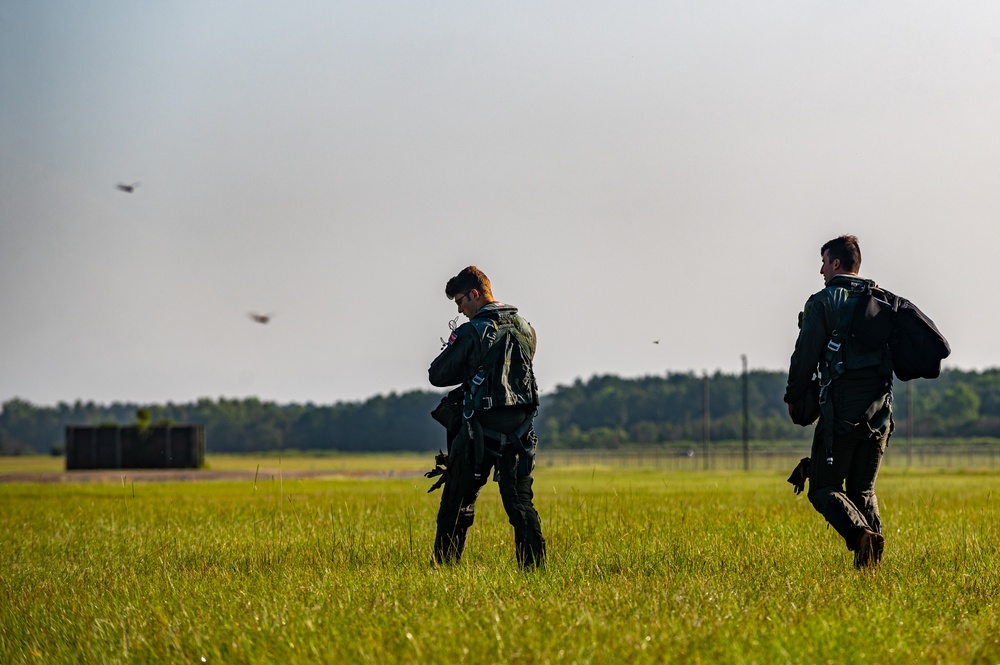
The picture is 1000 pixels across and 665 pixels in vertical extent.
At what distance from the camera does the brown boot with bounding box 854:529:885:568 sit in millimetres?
→ 7637

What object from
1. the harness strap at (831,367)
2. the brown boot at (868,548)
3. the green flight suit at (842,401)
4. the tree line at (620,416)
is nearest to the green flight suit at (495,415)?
the green flight suit at (842,401)

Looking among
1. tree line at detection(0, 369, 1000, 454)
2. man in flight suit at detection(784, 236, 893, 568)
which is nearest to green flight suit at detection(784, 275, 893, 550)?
man in flight suit at detection(784, 236, 893, 568)

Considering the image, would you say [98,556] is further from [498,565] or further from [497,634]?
[497,634]

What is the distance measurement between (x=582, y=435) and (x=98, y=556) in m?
138

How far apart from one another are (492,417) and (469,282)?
3.14ft

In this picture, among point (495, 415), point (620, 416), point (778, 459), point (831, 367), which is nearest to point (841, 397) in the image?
point (831, 367)

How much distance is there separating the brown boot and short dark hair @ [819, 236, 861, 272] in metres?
1.76

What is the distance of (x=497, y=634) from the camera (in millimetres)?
5188

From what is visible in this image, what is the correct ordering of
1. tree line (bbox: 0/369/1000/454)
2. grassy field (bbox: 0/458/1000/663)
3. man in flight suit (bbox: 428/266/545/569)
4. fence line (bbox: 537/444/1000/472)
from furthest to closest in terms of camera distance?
tree line (bbox: 0/369/1000/454) → fence line (bbox: 537/444/1000/472) → man in flight suit (bbox: 428/266/545/569) → grassy field (bbox: 0/458/1000/663)

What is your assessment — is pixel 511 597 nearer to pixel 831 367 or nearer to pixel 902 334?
pixel 831 367

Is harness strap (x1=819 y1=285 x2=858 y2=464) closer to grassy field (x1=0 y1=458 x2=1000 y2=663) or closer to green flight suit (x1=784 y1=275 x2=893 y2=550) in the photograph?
green flight suit (x1=784 y1=275 x2=893 y2=550)

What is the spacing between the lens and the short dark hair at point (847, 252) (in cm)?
819

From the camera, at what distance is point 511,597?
6.34m

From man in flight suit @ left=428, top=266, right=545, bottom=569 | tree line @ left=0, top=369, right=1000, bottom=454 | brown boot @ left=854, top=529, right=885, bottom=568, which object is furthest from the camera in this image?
tree line @ left=0, top=369, right=1000, bottom=454
